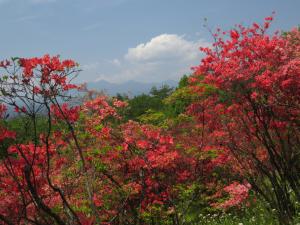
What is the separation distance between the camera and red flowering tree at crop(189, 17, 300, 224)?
10.5 metres

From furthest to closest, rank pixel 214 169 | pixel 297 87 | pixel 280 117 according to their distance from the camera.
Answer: pixel 214 169, pixel 280 117, pixel 297 87

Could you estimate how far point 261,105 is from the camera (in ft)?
36.6

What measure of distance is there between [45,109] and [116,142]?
5.18 metres

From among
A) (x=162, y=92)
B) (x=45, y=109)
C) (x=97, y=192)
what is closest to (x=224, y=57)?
(x=97, y=192)

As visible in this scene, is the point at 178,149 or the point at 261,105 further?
the point at 178,149

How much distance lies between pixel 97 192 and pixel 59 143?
2149 mm

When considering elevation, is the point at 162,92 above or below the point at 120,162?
above

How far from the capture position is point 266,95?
11078 mm

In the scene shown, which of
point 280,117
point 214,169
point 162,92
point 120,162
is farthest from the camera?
point 162,92

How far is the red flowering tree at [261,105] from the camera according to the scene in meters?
10.5

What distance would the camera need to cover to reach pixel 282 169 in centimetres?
1095

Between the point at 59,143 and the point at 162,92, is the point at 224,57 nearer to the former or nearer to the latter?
the point at 59,143

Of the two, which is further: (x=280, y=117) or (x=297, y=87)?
(x=280, y=117)

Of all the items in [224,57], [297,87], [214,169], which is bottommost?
[214,169]
